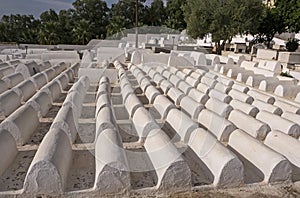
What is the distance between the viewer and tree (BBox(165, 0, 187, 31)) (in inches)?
1465

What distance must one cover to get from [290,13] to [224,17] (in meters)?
6.52

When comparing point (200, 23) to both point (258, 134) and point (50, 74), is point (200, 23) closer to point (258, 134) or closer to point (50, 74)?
point (50, 74)

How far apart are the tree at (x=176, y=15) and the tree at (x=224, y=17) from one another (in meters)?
13.6

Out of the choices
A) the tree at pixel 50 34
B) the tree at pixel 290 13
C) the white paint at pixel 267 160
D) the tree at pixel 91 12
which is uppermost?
the tree at pixel 91 12

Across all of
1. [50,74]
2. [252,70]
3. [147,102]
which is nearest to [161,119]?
[147,102]

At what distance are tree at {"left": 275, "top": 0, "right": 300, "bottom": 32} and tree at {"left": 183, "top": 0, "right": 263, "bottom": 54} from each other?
3018 millimetres

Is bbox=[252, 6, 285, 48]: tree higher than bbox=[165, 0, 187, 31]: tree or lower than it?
lower

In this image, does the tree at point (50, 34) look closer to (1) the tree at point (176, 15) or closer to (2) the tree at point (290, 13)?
(1) the tree at point (176, 15)

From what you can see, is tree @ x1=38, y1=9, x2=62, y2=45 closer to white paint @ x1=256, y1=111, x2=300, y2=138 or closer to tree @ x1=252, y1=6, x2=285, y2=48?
tree @ x1=252, y1=6, x2=285, y2=48

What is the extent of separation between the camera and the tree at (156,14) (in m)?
41.6

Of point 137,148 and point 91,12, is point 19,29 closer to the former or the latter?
point 91,12

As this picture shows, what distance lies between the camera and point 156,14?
1638 inches

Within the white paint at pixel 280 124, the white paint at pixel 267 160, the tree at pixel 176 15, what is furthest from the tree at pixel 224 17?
the white paint at pixel 267 160

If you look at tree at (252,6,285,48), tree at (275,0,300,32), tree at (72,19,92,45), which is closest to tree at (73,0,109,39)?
tree at (72,19,92,45)
